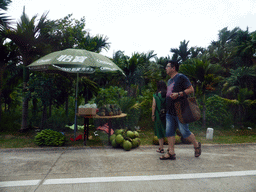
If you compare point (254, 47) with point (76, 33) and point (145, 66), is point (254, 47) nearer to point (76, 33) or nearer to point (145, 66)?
point (145, 66)

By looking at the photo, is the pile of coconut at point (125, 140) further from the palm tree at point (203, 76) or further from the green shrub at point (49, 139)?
the palm tree at point (203, 76)

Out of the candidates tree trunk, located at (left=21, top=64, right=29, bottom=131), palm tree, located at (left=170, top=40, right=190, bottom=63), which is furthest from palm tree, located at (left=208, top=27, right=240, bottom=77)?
tree trunk, located at (left=21, top=64, right=29, bottom=131)

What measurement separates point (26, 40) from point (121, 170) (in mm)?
5343

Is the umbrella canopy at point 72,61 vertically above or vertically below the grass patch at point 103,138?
above

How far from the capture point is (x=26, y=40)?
662cm

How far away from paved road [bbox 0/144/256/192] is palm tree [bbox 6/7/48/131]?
271cm

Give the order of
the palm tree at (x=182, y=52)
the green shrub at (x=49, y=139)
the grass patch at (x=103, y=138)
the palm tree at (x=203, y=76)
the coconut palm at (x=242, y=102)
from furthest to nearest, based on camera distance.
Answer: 1. the palm tree at (x=182, y=52)
2. the coconut palm at (x=242, y=102)
3. the palm tree at (x=203, y=76)
4. the grass patch at (x=103, y=138)
5. the green shrub at (x=49, y=139)

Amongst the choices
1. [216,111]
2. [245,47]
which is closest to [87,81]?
[216,111]

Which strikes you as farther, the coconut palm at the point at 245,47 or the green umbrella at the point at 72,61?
the coconut palm at the point at 245,47

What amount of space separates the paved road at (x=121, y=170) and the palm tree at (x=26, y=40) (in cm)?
271

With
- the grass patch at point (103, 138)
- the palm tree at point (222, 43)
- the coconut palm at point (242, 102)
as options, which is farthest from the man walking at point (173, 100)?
the palm tree at point (222, 43)

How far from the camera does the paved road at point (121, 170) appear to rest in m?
3.00

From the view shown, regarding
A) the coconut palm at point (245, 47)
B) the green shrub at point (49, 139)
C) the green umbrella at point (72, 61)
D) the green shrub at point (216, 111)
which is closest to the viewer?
the green umbrella at point (72, 61)

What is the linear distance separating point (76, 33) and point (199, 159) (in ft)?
21.4
